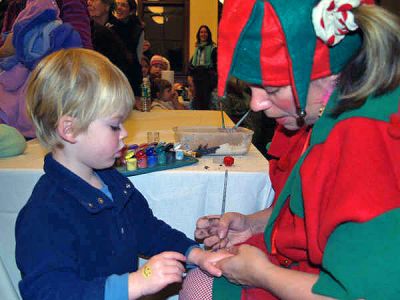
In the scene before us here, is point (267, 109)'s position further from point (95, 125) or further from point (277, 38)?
point (95, 125)

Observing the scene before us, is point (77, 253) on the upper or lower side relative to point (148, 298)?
upper

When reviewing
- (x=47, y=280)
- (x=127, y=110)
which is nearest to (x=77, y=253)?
(x=47, y=280)

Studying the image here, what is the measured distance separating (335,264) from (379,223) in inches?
3.8

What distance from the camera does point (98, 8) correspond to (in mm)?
2834

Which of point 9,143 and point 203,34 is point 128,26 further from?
point 203,34

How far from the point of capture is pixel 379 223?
25.3 inches

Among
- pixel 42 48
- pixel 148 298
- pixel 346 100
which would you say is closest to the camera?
pixel 346 100

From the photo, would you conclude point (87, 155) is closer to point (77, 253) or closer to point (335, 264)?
point (77, 253)

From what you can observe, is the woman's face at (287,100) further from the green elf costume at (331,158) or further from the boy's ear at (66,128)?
the boy's ear at (66,128)

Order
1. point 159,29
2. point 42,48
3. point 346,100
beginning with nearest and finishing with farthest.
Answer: point 346,100
point 42,48
point 159,29

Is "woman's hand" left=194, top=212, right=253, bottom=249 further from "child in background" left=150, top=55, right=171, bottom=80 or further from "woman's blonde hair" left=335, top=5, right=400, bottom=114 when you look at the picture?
"child in background" left=150, top=55, right=171, bottom=80

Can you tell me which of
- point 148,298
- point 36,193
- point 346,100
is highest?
point 346,100

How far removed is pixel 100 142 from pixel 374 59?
59 centimetres

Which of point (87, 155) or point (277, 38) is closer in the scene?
point (277, 38)
